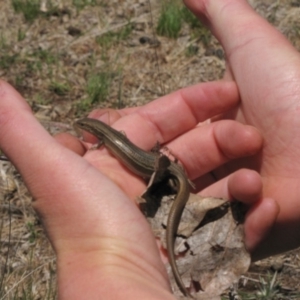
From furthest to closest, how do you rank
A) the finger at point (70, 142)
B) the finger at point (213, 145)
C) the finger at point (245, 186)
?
the finger at point (70, 142) → the finger at point (213, 145) → the finger at point (245, 186)

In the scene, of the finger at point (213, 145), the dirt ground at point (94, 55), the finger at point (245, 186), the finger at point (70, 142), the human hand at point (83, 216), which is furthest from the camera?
the dirt ground at point (94, 55)

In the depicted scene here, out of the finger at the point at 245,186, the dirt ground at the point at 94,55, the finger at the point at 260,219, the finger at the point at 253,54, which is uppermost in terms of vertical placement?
the finger at the point at 253,54

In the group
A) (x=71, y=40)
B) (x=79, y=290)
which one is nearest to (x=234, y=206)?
(x=79, y=290)

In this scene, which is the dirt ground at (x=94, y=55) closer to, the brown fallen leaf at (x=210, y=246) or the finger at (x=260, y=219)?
the brown fallen leaf at (x=210, y=246)

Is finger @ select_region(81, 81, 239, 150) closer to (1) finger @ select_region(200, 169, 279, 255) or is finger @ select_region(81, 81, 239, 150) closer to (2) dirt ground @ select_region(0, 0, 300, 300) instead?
(1) finger @ select_region(200, 169, 279, 255)

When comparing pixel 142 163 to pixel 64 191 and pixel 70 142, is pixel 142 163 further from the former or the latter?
pixel 64 191

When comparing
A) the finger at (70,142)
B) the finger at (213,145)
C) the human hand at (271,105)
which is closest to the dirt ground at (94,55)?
the finger at (70,142)
